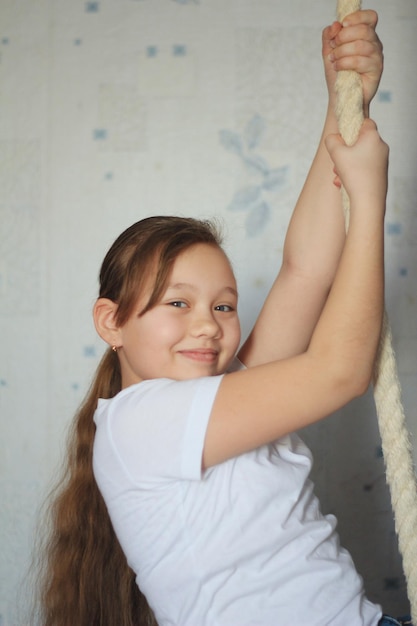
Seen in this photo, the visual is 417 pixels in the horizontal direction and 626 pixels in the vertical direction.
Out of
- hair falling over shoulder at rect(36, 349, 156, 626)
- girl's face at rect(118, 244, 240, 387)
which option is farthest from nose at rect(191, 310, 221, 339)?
hair falling over shoulder at rect(36, 349, 156, 626)

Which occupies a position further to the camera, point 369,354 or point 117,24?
point 117,24

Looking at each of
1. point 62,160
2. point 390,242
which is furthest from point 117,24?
point 390,242

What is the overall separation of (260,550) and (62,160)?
37.8 inches

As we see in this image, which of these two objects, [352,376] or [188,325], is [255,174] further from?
[352,376]

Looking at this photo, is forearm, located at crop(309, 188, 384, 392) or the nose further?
the nose

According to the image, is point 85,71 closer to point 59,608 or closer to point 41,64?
point 41,64

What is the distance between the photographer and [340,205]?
93cm

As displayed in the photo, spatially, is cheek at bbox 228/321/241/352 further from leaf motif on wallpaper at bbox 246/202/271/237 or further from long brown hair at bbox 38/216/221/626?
leaf motif on wallpaper at bbox 246/202/271/237

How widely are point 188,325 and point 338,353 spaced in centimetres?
23

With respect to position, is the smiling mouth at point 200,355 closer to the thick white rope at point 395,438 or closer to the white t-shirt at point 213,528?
the white t-shirt at point 213,528

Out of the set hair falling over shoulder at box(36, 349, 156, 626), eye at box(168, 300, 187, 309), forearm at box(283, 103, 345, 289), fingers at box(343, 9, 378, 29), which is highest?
fingers at box(343, 9, 378, 29)

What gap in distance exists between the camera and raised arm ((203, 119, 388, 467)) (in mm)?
702

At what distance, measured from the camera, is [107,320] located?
3.12 ft

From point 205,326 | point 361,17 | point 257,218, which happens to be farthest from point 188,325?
point 257,218
